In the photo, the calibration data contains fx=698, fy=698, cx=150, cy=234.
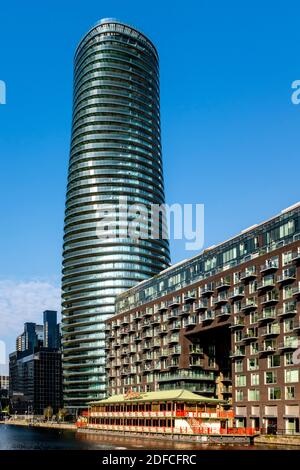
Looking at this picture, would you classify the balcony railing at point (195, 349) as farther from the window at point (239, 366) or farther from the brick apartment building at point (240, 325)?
the window at point (239, 366)

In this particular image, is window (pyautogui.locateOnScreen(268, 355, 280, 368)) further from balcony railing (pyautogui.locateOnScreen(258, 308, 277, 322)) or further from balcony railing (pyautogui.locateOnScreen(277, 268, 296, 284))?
balcony railing (pyautogui.locateOnScreen(277, 268, 296, 284))

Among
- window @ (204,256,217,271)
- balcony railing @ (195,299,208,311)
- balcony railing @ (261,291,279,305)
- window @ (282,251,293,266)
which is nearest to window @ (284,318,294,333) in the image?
balcony railing @ (261,291,279,305)

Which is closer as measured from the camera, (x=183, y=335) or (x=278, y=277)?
(x=278, y=277)

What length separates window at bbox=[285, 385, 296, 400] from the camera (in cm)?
12912

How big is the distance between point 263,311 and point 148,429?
34521 millimetres

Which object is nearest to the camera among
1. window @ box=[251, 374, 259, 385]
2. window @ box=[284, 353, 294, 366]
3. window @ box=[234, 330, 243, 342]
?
window @ box=[284, 353, 294, 366]

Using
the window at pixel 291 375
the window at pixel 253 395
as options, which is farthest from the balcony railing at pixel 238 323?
the window at pixel 291 375

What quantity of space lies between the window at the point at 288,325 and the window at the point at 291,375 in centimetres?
746

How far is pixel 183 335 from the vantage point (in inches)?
6909

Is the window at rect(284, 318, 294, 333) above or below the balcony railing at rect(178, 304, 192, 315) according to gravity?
below

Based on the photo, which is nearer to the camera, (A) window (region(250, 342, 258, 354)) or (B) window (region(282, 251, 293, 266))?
(B) window (region(282, 251, 293, 266))

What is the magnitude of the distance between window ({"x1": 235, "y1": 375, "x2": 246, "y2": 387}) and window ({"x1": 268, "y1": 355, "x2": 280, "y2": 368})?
10.6 metres
